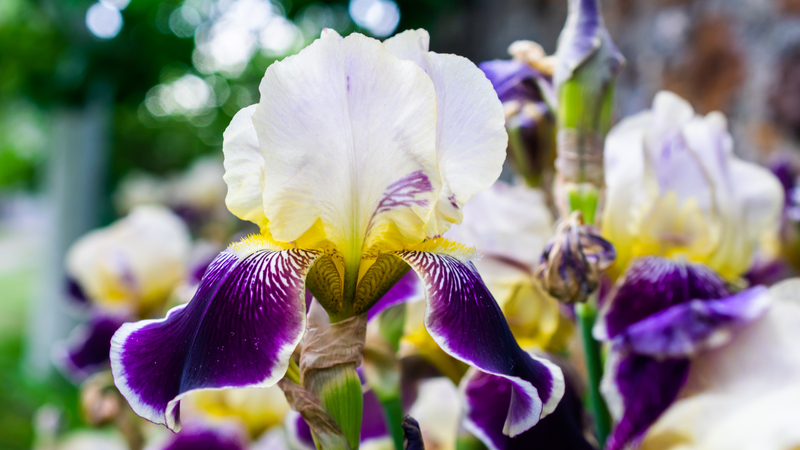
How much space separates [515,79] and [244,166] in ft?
0.78

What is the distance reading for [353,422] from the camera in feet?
0.92

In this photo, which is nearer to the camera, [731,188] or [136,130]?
[731,188]

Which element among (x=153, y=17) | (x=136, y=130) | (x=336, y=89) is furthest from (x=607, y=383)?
(x=136, y=130)

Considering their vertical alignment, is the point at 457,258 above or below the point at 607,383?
above

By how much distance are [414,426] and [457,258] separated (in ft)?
0.31

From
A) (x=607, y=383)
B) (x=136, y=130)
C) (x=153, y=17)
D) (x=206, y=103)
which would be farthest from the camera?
(x=136, y=130)

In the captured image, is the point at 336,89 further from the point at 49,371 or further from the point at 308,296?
the point at 49,371

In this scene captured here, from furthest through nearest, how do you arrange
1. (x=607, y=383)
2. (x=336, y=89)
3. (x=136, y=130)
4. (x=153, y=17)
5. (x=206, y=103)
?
(x=136, y=130)
(x=206, y=103)
(x=153, y=17)
(x=607, y=383)
(x=336, y=89)

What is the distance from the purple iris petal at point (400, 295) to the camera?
383 millimetres

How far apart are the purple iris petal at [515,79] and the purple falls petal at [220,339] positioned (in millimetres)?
230

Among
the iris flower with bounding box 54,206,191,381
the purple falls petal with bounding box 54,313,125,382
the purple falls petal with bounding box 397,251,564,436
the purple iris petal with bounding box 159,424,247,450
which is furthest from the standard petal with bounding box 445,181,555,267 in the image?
the iris flower with bounding box 54,206,191,381

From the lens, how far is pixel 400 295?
15.3 inches

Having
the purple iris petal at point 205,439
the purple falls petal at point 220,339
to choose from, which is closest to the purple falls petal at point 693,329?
the purple falls petal at point 220,339

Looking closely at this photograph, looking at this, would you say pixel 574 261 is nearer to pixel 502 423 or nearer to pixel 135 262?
pixel 502 423
